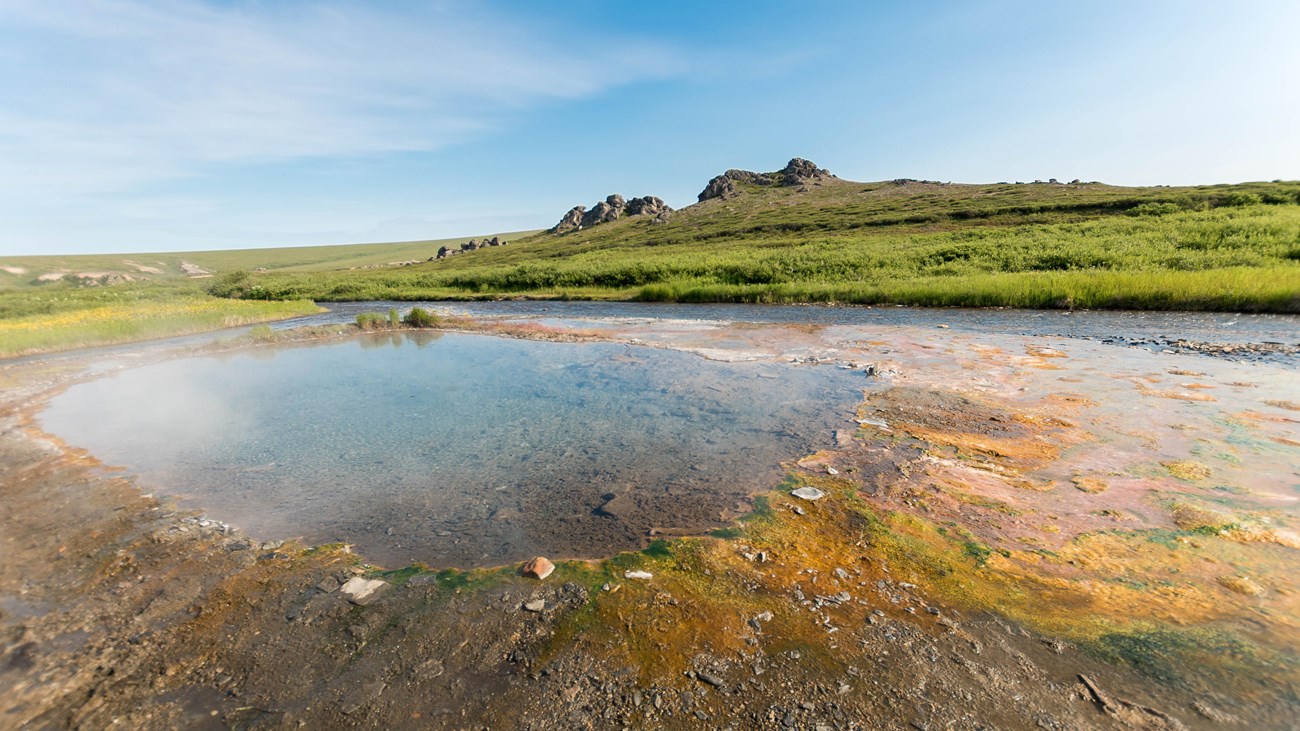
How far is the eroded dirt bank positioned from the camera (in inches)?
127

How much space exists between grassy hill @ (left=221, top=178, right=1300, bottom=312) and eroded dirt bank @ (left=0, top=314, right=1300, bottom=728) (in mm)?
16829

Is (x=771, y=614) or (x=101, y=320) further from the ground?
(x=101, y=320)

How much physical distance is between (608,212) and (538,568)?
352 feet

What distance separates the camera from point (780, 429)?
27.0 feet

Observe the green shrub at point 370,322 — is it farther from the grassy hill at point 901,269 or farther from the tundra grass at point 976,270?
the tundra grass at point 976,270

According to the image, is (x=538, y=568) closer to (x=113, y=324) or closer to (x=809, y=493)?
(x=809, y=493)

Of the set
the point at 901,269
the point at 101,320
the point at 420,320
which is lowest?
the point at 420,320

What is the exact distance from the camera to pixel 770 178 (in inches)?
4427

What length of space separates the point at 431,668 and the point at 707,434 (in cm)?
525

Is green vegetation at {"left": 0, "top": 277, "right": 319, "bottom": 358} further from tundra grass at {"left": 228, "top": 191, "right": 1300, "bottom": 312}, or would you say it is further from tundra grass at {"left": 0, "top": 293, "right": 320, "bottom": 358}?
tundra grass at {"left": 228, "top": 191, "right": 1300, "bottom": 312}

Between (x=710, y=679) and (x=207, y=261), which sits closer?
(x=710, y=679)

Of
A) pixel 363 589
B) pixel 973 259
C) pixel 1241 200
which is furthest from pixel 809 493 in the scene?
pixel 1241 200

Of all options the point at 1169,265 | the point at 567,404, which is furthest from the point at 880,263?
the point at 567,404

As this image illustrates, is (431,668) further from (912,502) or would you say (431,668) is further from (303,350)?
(303,350)
